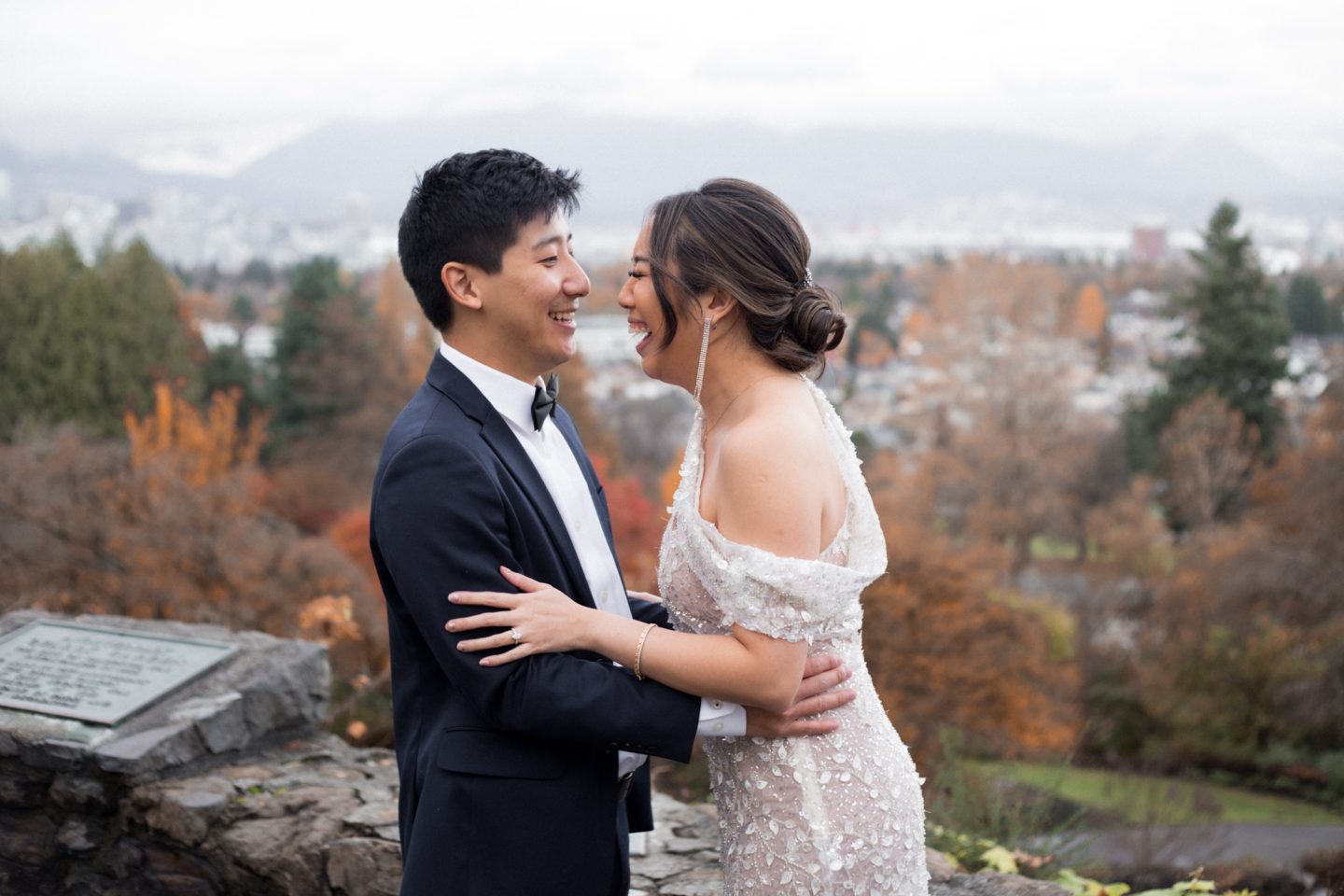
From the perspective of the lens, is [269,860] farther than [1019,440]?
No

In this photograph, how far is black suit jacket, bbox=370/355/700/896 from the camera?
2.31 metres

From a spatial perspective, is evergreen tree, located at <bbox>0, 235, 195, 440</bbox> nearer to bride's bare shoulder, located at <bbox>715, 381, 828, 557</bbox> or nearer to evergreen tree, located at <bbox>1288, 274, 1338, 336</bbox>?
bride's bare shoulder, located at <bbox>715, 381, 828, 557</bbox>

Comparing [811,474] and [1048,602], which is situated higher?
[811,474]

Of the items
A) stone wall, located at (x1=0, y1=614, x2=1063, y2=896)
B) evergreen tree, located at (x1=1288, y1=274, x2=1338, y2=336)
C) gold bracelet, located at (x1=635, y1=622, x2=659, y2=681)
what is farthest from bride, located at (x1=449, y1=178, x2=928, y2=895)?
evergreen tree, located at (x1=1288, y1=274, x2=1338, y2=336)

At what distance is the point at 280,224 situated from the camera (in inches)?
4727

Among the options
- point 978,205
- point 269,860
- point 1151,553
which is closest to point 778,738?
point 269,860

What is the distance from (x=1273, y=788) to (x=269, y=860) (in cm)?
1979

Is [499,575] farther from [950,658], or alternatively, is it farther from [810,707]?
[950,658]

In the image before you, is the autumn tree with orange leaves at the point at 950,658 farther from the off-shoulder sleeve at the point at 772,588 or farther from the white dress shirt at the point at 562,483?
the off-shoulder sleeve at the point at 772,588

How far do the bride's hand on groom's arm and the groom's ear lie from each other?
601 millimetres

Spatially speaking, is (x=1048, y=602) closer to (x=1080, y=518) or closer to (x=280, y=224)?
(x=1080, y=518)

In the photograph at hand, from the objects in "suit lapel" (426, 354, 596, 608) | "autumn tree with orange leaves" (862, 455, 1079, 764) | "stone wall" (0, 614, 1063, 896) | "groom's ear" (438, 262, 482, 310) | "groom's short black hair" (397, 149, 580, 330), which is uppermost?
"groom's short black hair" (397, 149, 580, 330)

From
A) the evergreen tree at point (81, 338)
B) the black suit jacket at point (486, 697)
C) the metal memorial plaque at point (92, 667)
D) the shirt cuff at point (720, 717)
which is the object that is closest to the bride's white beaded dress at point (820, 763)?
the shirt cuff at point (720, 717)

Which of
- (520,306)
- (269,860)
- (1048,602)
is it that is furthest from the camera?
(1048,602)
